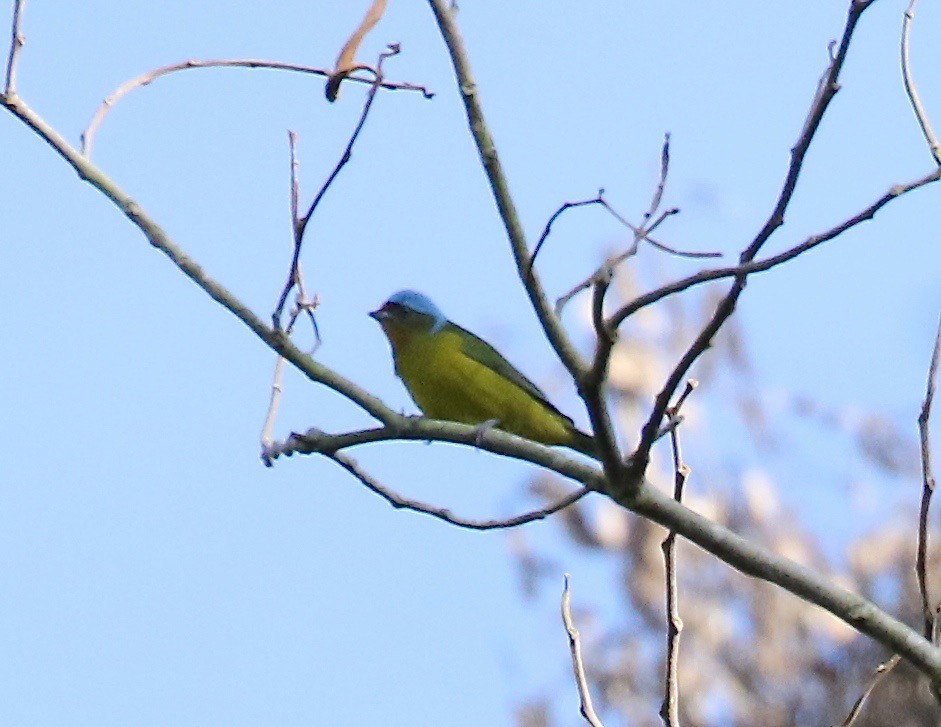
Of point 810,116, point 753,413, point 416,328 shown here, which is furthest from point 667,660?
point 753,413

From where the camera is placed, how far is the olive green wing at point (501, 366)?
5707 mm

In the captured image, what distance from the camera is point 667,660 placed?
2.99 m

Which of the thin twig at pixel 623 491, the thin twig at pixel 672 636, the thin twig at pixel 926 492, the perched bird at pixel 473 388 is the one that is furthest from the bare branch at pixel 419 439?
the perched bird at pixel 473 388

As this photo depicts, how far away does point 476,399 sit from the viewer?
18.2 feet

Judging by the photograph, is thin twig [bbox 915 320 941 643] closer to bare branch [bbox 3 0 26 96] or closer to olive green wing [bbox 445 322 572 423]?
bare branch [bbox 3 0 26 96]

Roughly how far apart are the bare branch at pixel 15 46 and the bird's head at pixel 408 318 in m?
2.81

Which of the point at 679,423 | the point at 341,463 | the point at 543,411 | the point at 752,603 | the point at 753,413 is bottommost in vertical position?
the point at 341,463

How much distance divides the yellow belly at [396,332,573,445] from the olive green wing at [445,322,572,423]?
0.08ft

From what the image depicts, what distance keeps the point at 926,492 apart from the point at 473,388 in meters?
2.66

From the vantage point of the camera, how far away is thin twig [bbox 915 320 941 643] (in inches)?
118

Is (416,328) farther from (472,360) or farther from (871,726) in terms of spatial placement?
(871,726)

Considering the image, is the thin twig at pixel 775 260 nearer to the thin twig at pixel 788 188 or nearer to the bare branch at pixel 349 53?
the thin twig at pixel 788 188

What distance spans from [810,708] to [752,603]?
1.12 meters

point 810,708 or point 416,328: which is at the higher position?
point 810,708
